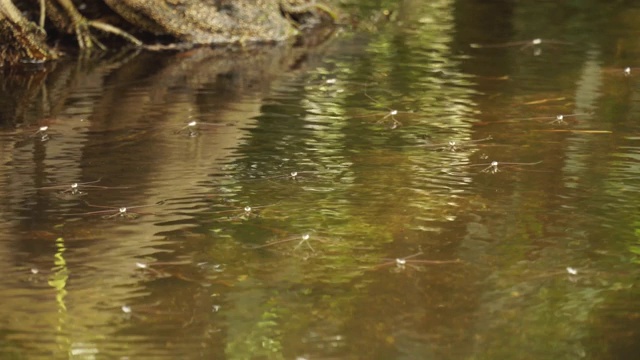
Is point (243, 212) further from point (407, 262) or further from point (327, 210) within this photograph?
point (407, 262)

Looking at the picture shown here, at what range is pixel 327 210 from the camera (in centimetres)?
496

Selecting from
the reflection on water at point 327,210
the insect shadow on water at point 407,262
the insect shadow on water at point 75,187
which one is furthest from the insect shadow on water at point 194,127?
the insect shadow on water at point 407,262

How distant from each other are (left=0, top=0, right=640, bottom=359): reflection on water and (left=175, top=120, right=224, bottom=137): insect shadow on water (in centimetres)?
2

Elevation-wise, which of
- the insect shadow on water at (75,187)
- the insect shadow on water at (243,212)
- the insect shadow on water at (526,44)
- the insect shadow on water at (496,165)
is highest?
the insect shadow on water at (243,212)

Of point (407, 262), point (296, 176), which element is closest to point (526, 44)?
point (296, 176)

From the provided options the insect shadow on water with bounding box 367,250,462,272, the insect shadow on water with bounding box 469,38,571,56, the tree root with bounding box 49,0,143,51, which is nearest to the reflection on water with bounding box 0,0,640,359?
the insect shadow on water with bounding box 367,250,462,272

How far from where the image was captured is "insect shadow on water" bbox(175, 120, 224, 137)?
6344mm

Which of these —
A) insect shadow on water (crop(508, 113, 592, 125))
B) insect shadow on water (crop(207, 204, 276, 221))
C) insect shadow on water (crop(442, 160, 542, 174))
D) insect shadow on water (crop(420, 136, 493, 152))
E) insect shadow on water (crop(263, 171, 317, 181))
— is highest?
insect shadow on water (crop(207, 204, 276, 221))

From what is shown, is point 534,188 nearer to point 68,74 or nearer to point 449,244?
point 449,244

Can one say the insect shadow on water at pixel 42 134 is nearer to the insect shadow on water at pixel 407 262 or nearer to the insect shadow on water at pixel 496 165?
the insect shadow on water at pixel 496 165

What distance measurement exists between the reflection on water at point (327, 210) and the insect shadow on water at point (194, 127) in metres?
0.02

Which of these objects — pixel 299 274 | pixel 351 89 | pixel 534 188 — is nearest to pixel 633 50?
pixel 351 89

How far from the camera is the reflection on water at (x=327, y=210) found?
383 cm

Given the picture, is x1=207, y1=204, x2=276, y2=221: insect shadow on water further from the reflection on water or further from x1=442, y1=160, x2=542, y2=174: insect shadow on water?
x1=442, y1=160, x2=542, y2=174: insect shadow on water
